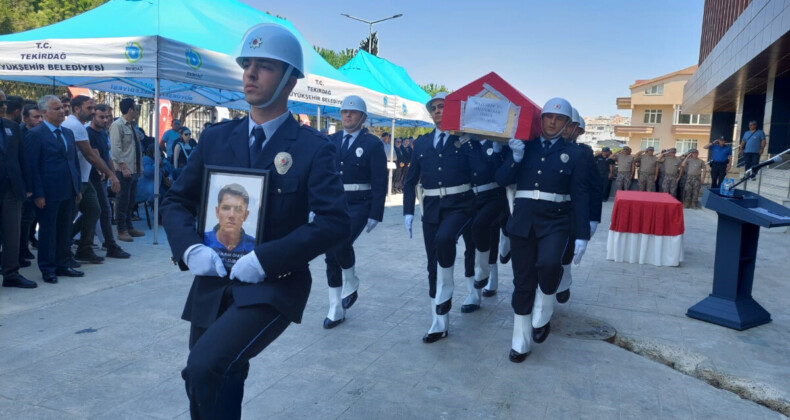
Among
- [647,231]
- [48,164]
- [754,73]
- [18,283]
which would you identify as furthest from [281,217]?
[754,73]

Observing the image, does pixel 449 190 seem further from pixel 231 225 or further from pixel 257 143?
pixel 231 225

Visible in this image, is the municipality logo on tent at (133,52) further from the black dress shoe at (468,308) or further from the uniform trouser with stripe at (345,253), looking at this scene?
the black dress shoe at (468,308)

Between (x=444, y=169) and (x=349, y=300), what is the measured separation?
163cm

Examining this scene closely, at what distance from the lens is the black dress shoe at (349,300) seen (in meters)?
5.43

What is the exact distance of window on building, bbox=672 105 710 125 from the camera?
202 feet

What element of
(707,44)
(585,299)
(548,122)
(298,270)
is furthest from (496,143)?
(707,44)

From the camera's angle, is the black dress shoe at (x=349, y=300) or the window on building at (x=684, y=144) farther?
the window on building at (x=684, y=144)

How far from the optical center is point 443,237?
15.6ft

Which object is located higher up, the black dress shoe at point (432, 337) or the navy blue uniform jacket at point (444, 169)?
the navy blue uniform jacket at point (444, 169)

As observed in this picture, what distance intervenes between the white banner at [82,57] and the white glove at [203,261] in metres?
6.24

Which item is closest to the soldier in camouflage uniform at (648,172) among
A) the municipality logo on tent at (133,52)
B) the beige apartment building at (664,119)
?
the municipality logo on tent at (133,52)

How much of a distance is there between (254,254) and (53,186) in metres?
5.29

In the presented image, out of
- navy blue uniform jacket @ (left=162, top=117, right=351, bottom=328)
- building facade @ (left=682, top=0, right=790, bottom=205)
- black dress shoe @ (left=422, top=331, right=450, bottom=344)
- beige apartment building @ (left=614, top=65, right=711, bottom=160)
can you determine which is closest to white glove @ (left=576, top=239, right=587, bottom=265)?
black dress shoe @ (left=422, top=331, right=450, bottom=344)

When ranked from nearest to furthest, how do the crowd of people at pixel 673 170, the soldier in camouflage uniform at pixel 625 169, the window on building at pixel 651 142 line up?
the crowd of people at pixel 673 170 → the soldier in camouflage uniform at pixel 625 169 → the window on building at pixel 651 142
